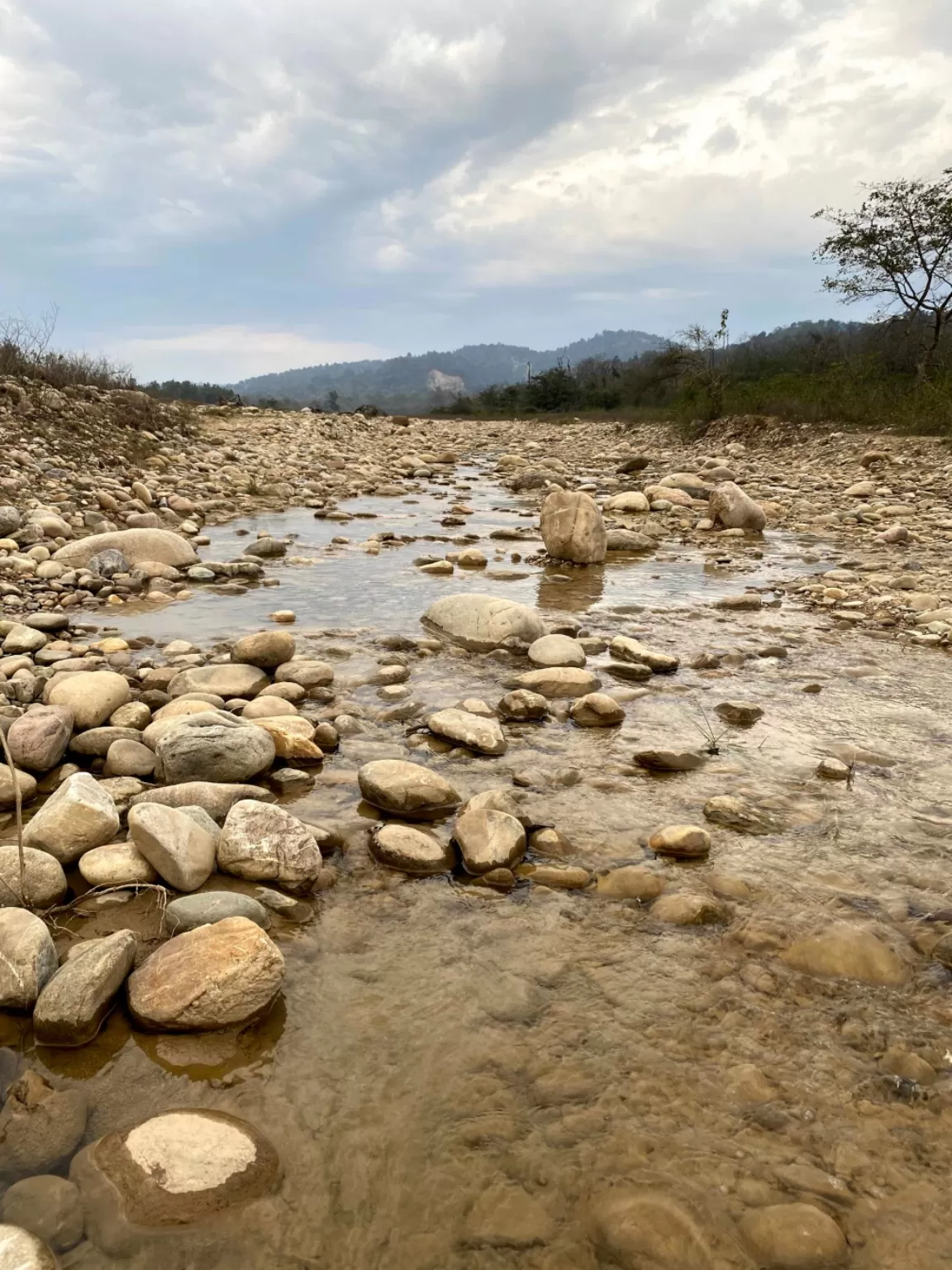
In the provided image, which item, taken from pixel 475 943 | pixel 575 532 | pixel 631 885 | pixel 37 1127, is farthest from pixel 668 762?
pixel 575 532

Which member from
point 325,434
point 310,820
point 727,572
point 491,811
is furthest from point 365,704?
point 325,434

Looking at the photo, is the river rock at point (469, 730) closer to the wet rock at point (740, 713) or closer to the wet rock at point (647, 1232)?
the wet rock at point (740, 713)

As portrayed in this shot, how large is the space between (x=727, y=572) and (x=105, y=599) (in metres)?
5.84

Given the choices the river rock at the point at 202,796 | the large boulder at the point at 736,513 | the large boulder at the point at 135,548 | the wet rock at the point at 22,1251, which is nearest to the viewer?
the wet rock at the point at 22,1251

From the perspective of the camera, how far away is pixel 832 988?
2152 millimetres

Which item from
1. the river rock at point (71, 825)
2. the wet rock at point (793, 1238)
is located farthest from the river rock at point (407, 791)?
the wet rock at point (793, 1238)

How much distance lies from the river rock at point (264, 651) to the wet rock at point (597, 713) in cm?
176

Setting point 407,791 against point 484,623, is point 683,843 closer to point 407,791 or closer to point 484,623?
point 407,791

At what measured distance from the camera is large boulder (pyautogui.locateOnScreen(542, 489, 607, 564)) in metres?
8.59

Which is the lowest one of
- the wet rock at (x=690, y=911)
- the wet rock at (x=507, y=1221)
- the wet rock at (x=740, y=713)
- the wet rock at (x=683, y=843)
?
the wet rock at (x=507, y=1221)

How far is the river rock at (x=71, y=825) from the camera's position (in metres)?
2.60

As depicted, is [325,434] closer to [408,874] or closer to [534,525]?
[534,525]

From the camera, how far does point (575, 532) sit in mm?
8586

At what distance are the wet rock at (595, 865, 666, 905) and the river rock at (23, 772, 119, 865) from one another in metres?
1.66
